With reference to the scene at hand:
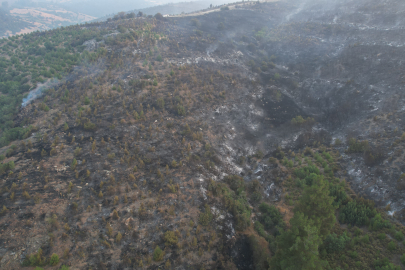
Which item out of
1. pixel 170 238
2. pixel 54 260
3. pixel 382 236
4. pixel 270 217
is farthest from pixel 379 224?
pixel 54 260

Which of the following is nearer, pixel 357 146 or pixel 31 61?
pixel 357 146

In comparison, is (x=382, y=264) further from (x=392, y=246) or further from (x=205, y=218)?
(x=205, y=218)

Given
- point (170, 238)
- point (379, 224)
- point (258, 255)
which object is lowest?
point (258, 255)

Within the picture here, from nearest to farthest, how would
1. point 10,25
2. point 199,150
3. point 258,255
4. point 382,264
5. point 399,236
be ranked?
point 382,264, point 399,236, point 258,255, point 199,150, point 10,25

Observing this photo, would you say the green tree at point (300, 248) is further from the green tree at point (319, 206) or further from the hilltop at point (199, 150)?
the green tree at point (319, 206)

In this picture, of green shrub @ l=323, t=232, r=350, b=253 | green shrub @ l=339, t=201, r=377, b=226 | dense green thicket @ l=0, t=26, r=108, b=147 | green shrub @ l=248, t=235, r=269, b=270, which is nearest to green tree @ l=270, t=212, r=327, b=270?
green shrub @ l=248, t=235, r=269, b=270

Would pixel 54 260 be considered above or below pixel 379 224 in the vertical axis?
above

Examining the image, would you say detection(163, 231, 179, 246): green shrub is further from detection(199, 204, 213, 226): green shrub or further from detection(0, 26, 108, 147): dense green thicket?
detection(0, 26, 108, 147): dense green thicket
